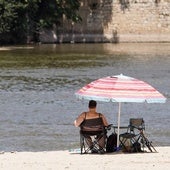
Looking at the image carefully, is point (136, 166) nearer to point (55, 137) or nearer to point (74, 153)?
point (74, 153)

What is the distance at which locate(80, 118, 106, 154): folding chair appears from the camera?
585 inches

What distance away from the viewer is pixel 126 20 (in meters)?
60.7

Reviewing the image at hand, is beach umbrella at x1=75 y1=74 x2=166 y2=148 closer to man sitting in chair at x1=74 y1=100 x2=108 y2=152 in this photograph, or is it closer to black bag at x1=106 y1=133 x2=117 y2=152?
man sitting in chair at x1=74 y1=100 x2=108 y2=152

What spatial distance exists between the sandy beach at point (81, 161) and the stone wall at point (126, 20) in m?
44.3

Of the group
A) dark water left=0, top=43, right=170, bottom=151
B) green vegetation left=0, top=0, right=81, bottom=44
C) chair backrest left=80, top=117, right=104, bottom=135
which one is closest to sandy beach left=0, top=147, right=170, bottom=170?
chair backrest left=80, top=117, right=104, bottom=135

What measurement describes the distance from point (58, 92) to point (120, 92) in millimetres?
10836

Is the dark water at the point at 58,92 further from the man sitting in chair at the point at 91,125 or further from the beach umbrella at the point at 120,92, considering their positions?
the beach umbrella at the point at 120,92

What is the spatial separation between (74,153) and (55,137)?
2.80 m

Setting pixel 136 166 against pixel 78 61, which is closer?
pixel 136 166

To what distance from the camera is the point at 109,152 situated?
1488 centimetres

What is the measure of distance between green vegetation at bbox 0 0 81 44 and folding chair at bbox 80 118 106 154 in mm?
34462

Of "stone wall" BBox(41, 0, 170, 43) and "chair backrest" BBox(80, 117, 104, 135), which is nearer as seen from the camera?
"chair backrest" BBox(80, 117, 104, 135)

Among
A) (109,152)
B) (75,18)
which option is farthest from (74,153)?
(75,18)

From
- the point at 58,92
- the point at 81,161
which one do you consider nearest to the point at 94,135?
the point at 81,161
